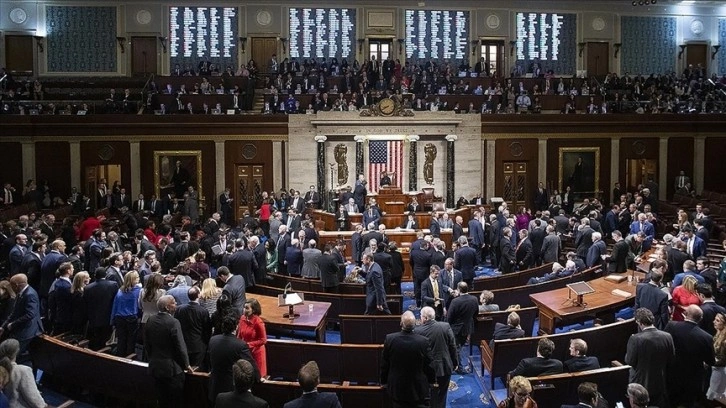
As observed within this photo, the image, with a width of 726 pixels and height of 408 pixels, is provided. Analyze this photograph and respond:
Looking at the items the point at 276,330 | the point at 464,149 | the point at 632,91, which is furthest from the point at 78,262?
the point at 632,91

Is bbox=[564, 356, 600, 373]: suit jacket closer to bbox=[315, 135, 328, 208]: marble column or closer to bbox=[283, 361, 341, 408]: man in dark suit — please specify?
bbox=[283, 361, 341, 408]: man in dark suit

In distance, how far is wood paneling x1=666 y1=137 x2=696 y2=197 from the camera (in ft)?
88.3

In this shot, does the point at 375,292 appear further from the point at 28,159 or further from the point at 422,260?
the point at 28,159

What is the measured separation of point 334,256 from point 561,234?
6.95 metres

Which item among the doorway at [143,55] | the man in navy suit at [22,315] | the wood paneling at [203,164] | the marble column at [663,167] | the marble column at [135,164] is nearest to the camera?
the man in navy suit at [22,315]

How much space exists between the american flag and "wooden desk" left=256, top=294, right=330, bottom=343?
544 inches

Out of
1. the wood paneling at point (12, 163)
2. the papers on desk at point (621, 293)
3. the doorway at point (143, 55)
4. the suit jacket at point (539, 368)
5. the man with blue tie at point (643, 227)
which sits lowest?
the suit jacket at point (539, 368)

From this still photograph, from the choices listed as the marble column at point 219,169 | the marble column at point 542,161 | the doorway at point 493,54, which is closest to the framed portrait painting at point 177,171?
the marble column at point 219,169

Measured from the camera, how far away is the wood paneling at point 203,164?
82.2 feet

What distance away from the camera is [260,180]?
25.5 meters

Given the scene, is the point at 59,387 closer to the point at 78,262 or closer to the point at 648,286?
the point at 78,262

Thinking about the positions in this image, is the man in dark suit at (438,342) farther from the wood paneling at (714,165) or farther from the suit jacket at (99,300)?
the wood paneling at (714,165)

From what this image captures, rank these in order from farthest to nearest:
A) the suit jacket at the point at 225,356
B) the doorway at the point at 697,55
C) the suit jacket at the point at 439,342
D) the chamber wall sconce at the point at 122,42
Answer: the doorway at the point at 697,55 → the chamber wall sconce at the point at 122,42 → the suit jacket at the point at 439,342 → the suit jacket at the point at 225,356

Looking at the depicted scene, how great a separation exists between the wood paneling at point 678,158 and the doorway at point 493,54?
25.3ft
